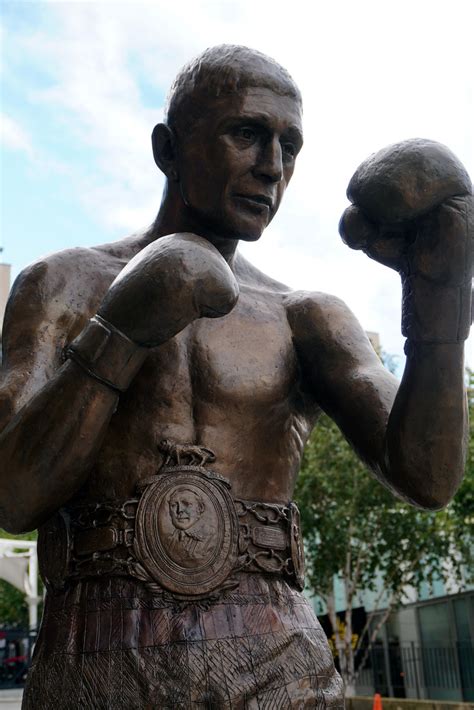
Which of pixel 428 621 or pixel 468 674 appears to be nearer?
pixel 468 674

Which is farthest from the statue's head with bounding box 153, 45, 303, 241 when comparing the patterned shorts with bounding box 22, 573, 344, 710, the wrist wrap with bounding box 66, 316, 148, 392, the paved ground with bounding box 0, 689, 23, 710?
the paved ground with bounding box 0, 689, 23, 710

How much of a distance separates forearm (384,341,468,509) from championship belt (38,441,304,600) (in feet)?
1.36

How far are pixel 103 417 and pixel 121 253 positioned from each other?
2.49 feet

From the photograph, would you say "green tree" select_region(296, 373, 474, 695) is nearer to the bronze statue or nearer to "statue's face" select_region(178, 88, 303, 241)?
the bronze statue

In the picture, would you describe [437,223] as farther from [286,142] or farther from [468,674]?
[468,674]

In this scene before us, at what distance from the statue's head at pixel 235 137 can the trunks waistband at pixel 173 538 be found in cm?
76

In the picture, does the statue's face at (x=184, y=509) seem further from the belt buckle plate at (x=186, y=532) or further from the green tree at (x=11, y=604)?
the green tree at (x=11, y=604)

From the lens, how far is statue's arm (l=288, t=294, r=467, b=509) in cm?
234

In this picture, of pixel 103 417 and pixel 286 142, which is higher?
pixel 286 142

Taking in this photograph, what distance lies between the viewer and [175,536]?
2330mm

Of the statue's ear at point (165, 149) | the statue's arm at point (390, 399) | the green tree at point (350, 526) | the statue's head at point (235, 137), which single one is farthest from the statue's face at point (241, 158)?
the green tree at point (350, 526)

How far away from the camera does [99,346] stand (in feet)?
7.26

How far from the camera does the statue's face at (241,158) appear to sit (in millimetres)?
2523

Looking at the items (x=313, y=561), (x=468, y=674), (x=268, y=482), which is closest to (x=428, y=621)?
(x=468, y=674)
